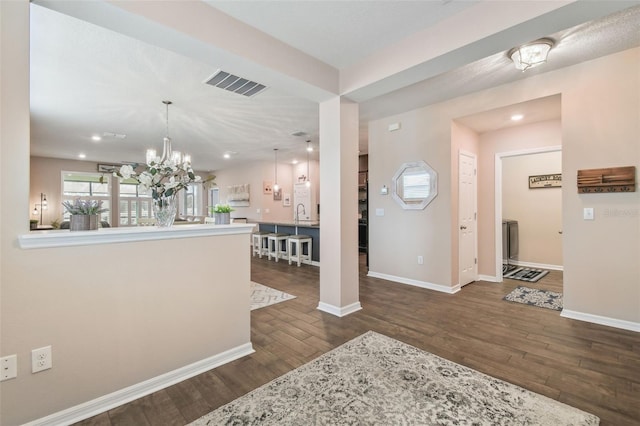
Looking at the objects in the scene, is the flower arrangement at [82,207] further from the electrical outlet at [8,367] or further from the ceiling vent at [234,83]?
the ceiling vent at [234,83]

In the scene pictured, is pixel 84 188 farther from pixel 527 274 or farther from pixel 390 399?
pixel 527 274

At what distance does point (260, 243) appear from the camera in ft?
24.0

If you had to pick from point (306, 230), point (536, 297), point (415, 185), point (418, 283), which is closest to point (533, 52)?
point (415, 185)

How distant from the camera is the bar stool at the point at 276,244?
6.72m

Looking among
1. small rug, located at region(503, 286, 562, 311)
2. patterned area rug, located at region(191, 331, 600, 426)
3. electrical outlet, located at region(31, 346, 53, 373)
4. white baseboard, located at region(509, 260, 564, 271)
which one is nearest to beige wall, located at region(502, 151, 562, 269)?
white baseboard, located at region(509, 260, 564, 271)

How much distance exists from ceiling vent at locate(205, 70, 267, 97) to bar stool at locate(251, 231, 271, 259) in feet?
13.1

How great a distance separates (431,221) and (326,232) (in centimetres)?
182

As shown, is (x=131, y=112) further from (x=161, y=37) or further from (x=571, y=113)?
(x=571, y=113)

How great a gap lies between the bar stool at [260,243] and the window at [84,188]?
14.8 ft

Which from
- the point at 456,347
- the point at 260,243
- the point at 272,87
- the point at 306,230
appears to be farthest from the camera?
the point at 260,243

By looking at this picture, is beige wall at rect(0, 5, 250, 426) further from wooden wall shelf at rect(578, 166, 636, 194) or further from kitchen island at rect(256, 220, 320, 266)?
kitchen island at rect(256, 220, 320, 266)

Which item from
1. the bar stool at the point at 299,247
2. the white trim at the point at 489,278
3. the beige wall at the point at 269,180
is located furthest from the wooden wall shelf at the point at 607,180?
the beige wall at the point at 269,180

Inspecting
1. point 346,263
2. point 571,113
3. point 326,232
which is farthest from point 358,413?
point 571,113

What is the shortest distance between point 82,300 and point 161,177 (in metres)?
1.03
